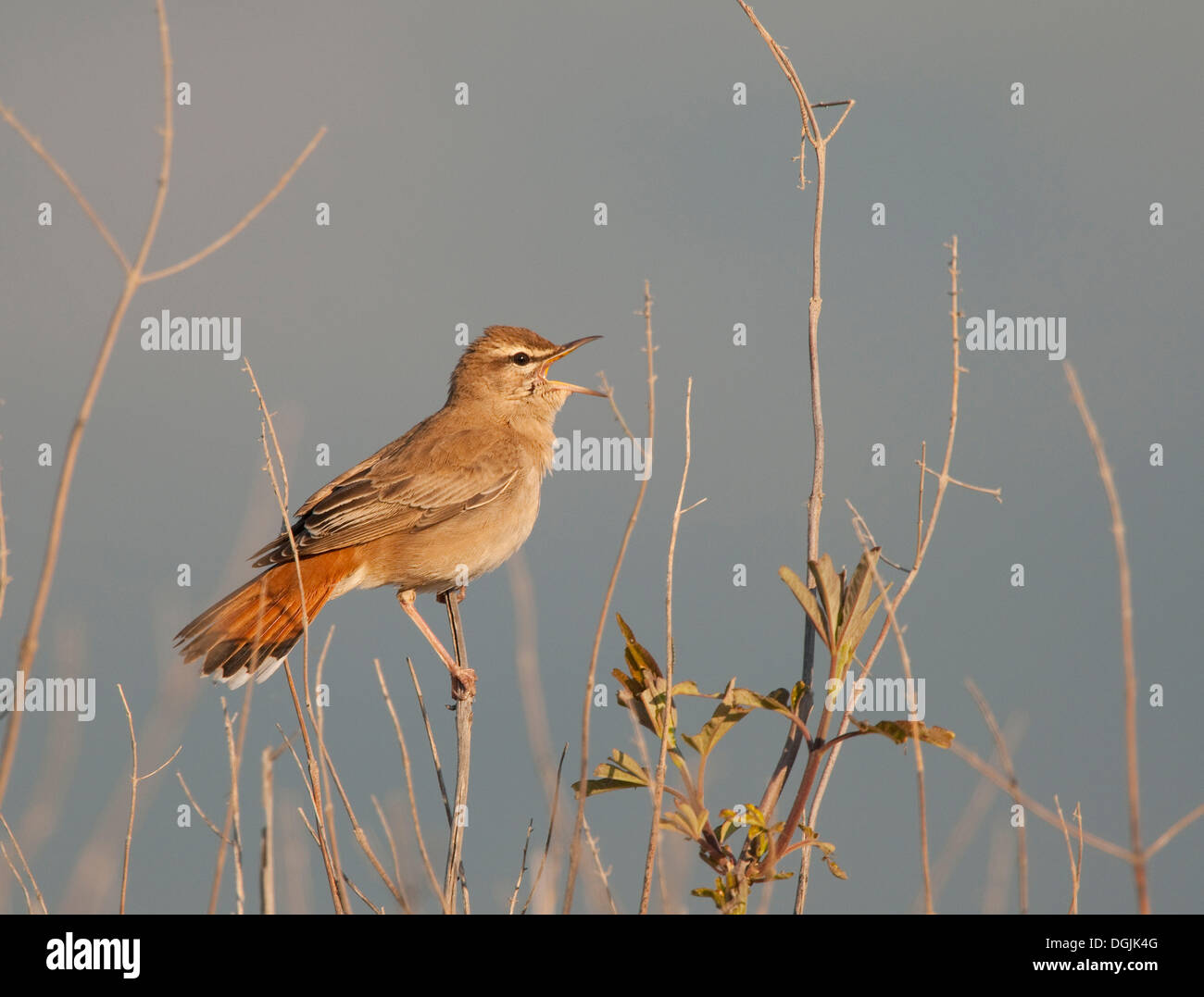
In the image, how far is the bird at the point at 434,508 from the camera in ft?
20.0

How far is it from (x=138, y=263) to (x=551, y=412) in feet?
17.6

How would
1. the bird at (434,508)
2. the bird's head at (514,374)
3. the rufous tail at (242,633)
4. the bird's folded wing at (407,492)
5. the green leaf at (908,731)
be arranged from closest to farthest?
the green leaf at (908,731) < the rufous tail at (242,633) < the bird at (434,508) < the bird's folded wing at (407,492) < the bird's head at (514,374)

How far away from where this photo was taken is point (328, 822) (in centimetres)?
301

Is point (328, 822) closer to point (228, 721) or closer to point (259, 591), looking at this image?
point (228, 721)

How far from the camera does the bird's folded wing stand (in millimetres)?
6594

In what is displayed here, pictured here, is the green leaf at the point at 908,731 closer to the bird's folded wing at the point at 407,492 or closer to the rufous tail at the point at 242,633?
the rufous tail at the point at 242,633

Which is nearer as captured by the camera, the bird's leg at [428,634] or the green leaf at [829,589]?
the green leaf at [829,589]

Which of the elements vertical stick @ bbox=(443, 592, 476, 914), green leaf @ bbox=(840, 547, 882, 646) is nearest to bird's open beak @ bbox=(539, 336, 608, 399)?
vertical stick @ bbox=(443, 592, 476, 914)

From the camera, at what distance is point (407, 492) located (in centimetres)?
689

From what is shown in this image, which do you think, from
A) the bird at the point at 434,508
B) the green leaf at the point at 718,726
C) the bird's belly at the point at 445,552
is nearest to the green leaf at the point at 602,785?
the green leaf at the point at 718,726

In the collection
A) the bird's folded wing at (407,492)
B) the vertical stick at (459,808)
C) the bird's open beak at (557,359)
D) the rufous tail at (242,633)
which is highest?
the bird's open beak at (557,359)

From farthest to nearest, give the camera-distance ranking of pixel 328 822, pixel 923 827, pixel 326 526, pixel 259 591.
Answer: pixel 326 526
pixel 259 591
pixel 328 822
pixel 923 827

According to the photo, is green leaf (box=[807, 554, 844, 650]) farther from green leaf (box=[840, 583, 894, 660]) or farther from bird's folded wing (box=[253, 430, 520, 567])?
bird's folded wing (box=[253, 430, 520, 567])
